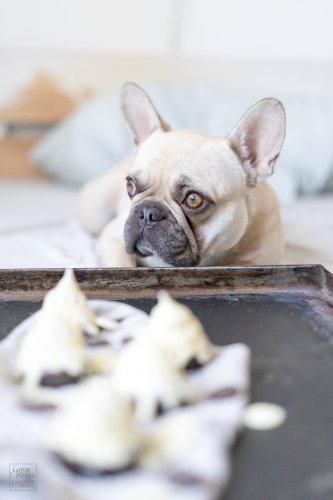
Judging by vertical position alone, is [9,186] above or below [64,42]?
below

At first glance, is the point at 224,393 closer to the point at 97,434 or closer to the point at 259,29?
the point at 97,434

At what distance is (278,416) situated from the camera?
0.51 m

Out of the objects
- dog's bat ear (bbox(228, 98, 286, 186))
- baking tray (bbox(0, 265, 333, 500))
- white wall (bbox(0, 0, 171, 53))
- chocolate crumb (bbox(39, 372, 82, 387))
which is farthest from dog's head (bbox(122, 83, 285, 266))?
white wall (bbox(0, 0, 171, 53))

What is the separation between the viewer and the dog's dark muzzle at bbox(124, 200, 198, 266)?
1.07 metres

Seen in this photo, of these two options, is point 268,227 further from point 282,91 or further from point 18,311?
point 282,91

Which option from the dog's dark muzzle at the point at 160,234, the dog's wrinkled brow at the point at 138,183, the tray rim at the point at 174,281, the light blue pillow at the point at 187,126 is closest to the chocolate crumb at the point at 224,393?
the tray rim at the point at 174,281

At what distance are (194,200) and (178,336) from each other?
0.60 metres

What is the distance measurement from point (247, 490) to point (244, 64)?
2.34 m

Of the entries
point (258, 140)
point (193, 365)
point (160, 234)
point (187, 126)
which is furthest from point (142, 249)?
point (187, 126)

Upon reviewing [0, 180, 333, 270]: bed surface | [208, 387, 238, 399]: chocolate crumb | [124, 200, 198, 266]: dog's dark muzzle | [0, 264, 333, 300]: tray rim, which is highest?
[208, 387, 238, 399]: chocolate crumb

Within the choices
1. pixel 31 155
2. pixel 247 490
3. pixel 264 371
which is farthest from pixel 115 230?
pixel 31 155

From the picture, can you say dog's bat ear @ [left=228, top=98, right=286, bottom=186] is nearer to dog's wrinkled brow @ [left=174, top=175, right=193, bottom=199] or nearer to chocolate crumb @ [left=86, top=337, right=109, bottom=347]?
dog's wrinkled brow @ [left=174, top=175, right=193, bottom=199]

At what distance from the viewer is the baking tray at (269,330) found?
18.1 inches

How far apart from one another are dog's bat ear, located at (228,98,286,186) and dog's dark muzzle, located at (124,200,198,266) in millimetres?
223
